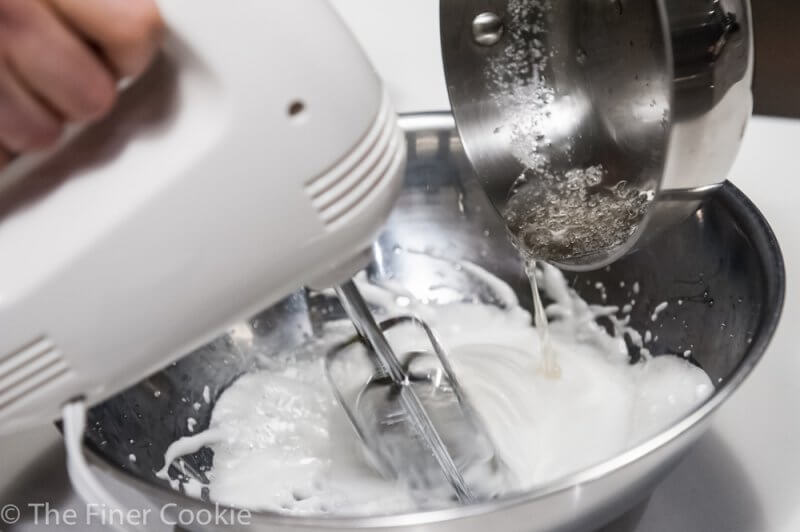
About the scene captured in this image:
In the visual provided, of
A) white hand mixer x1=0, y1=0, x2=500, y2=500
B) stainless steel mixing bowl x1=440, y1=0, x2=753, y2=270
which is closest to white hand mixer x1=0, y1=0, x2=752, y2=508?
white hand mixer x1=0, y1=0, x2=500, y2=500

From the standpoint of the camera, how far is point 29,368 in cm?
33

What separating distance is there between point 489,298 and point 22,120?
1.39 ft

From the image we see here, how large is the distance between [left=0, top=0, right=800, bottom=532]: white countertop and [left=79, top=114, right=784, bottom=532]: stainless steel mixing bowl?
48 millimetres

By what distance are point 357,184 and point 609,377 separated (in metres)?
0.31

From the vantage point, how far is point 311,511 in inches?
19.7

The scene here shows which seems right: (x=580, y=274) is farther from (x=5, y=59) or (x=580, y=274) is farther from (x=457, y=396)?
(x=5, y=59)

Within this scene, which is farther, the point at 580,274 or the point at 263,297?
the point at 580,274

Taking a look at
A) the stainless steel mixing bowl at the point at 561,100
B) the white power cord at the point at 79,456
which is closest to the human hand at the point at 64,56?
the white power cord at the point at 79,456

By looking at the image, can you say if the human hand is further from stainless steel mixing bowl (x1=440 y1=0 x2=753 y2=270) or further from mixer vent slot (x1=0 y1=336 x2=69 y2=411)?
stainless steel mixing bowl (x1=440 y1=0 x2=753 y2=270)

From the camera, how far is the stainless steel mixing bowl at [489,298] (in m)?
0.34

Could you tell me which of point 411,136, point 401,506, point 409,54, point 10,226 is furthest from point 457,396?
point 409,54

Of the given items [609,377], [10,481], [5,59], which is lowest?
[609,377]

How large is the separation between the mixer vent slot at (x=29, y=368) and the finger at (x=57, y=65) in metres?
0.10
